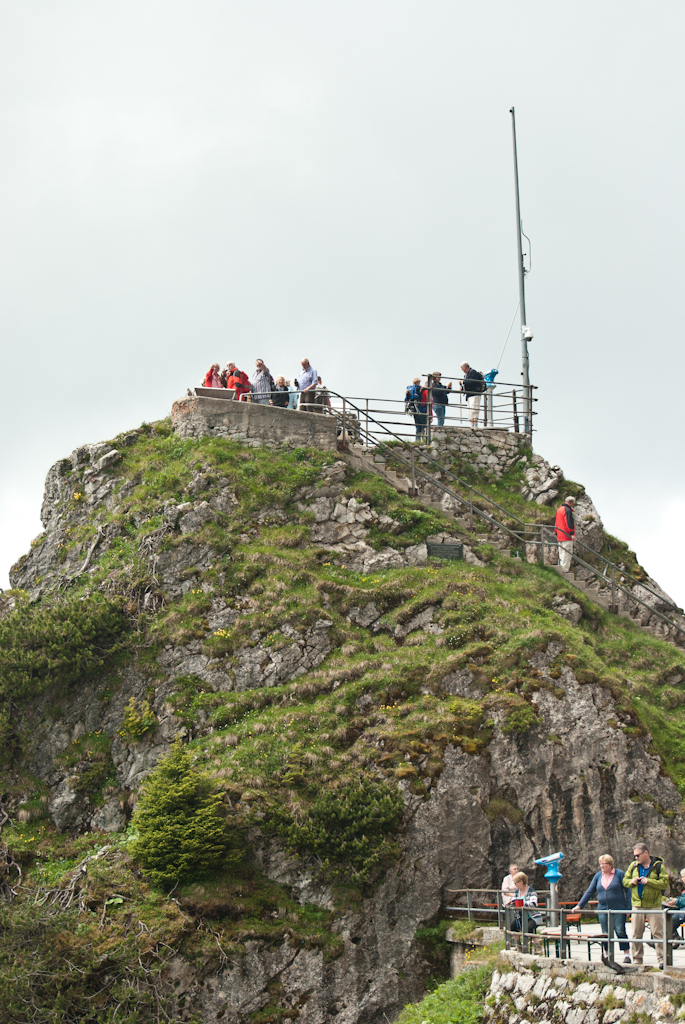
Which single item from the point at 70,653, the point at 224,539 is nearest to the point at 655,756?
the point at 224,539

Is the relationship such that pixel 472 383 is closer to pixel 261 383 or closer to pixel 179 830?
pixel 261 383

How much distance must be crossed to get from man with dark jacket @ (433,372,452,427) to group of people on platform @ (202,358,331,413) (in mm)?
3835

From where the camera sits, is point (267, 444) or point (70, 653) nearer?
point (70, 653)

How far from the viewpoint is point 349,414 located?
94.0ft

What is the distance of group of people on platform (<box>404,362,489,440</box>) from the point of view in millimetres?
30047

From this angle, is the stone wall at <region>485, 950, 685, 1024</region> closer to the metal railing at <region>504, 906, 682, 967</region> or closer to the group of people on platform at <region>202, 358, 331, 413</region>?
the metal railing at <region>504, 906, 682, 967</region>

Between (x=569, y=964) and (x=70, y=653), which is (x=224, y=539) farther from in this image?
(x=569, y=964)

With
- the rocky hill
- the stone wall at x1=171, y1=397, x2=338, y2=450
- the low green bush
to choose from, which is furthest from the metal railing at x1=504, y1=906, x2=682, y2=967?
the stone wall at x1=171, y1=397, x2=338, y2=450

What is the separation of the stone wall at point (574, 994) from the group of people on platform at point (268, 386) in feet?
58.8

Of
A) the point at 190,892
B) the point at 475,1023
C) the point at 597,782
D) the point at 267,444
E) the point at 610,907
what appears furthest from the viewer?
the point at 267,444

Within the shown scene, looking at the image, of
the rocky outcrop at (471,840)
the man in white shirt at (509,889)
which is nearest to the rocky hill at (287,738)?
the rocky outcrop at (471,840)

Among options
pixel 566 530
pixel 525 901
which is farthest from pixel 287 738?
pixel 566 530

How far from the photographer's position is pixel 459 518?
1091 inches

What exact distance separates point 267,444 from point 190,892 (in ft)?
46.4
